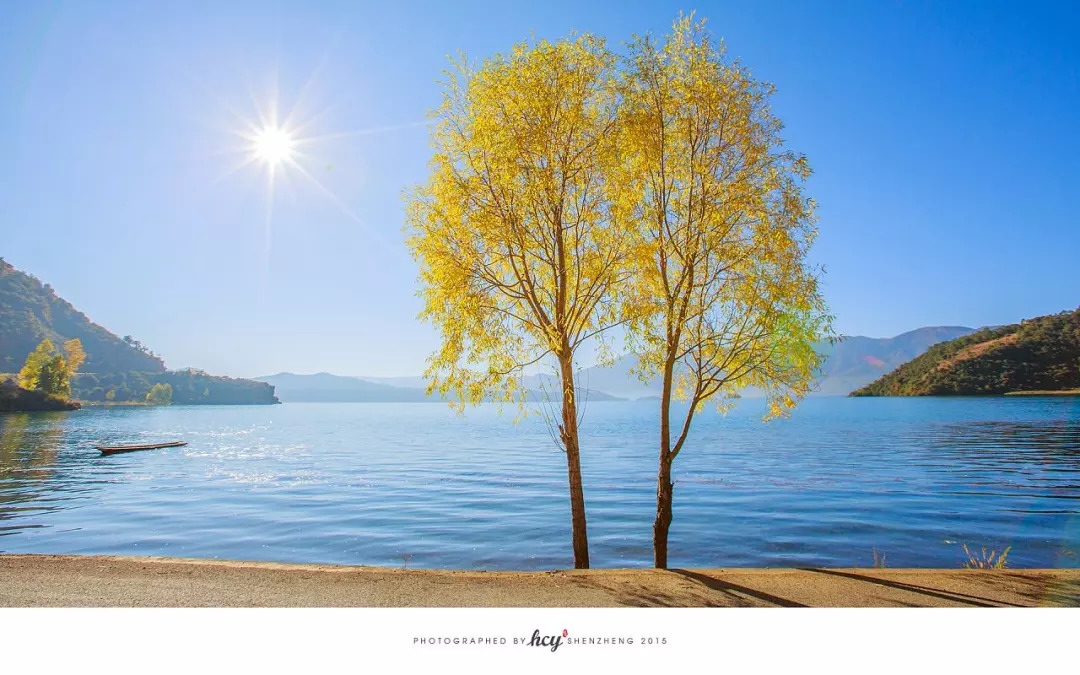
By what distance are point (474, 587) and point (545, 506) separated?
20838 mm

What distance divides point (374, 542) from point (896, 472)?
3577 centimetres

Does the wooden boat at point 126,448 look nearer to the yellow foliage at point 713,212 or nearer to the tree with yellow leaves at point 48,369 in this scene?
the yellow foliage at point 713,212

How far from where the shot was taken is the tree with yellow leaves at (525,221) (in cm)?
1146

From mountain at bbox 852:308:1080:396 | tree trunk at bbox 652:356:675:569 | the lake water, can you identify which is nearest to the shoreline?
tree trunk at bbox 652:356:675:569

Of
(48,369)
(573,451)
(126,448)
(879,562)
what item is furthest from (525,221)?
(48,369)

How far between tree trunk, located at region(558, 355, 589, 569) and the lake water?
5.95 metres

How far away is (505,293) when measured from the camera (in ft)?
40.8

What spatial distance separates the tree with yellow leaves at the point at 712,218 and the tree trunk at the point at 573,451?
156 centimetres

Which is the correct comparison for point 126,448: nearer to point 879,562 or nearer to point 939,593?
point 879,562

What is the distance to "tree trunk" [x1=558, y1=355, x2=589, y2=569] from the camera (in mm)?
11906

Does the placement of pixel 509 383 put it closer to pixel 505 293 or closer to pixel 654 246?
pixel 505 293

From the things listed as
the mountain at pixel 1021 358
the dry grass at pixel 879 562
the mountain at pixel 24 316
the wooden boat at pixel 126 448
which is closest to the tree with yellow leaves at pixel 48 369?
the mountain at pixel 24 316
